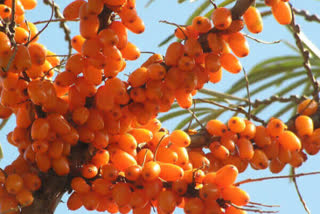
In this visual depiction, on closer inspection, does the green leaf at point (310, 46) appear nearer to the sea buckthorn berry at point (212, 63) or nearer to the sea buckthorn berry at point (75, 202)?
the sea buckthorn berry at point (212, 63)

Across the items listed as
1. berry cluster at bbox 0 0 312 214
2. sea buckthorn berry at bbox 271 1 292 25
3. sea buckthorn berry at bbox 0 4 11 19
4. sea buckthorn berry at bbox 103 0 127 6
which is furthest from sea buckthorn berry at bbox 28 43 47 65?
sea buckthorn berry at bbox 271 1 292 25

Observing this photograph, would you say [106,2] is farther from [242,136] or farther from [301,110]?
[301,110]

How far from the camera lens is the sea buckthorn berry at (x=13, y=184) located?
1.32 m

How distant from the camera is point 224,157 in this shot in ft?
4.87

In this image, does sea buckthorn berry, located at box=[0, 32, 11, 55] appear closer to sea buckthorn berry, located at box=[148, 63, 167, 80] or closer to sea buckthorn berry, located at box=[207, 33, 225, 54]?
sea buckthorn berry, located at box=[148, 63, 167, 80]

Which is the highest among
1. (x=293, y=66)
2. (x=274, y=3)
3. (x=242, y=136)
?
(x=293, y=66)

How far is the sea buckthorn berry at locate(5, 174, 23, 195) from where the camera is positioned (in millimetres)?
1317

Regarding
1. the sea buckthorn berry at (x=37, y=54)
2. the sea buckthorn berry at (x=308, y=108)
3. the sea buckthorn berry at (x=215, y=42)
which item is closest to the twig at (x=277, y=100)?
the sea buckthorn berry at (x=308, y=108)

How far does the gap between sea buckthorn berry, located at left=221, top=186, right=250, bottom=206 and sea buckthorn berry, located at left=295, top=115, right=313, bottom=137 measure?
36 cm

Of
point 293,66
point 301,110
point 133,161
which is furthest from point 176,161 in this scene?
point 293,66

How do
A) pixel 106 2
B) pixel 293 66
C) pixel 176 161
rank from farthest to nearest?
1. pixel 293 66
2. pixel 176 161
3. pixel 106 2

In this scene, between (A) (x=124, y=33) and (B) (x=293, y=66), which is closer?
(A) (x=124, y=33)

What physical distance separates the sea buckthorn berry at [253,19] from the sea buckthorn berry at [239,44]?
0.12 feet

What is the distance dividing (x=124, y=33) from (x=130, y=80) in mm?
128
